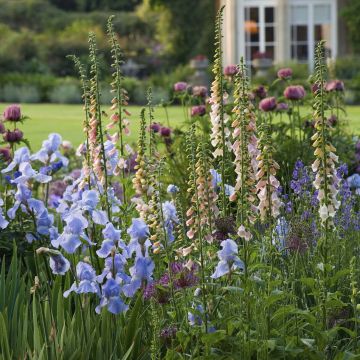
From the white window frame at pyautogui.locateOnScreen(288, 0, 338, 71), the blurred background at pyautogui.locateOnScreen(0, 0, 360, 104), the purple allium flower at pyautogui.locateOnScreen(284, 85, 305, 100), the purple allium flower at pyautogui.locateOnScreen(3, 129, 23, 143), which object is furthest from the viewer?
the white window frame at pyautogui.locateOnScreen(288, 0, 338, 71)

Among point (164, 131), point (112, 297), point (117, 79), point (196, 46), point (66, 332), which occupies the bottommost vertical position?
point (66, 332)

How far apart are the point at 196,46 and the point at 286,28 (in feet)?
9.94

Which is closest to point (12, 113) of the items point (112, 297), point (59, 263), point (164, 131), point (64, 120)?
point (164, 131)

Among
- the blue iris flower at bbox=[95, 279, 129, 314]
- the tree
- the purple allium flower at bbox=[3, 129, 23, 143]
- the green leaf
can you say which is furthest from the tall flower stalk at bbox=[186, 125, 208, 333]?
the tree

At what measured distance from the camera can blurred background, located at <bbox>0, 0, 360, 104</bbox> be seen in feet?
72.1

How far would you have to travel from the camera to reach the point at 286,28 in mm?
25578

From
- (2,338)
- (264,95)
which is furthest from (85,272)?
(264,95)

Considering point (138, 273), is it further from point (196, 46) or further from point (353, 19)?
point (196, 46)

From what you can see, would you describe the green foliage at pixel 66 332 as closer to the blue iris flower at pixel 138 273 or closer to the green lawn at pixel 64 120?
the blue iris flower at pixel 138 273

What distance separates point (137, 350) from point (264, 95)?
3972 millimetres

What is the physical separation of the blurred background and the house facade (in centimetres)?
3

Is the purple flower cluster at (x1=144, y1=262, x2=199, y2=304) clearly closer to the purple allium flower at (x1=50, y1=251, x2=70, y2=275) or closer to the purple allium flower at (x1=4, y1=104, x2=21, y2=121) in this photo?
the purple allium flower at (x1=50, y1=251, x2=70, y2=275)

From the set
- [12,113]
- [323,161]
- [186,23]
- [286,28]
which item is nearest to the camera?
[323,161]

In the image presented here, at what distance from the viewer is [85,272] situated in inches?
114
